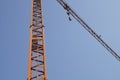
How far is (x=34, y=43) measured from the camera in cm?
3005

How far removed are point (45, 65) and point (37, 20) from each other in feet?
→ 24.4

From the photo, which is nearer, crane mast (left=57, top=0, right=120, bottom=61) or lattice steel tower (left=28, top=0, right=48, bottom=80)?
lattice steel tower (left=28, top=0, right=48, bottom=80)

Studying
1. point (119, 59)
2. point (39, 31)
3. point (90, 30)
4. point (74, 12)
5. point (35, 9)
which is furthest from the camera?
point (119, 59)

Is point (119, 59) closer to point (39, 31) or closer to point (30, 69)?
point (39, 31)

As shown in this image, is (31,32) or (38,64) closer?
(38,64)

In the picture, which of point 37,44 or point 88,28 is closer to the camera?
point 37,44

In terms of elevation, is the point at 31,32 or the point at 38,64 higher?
the point at 31,32

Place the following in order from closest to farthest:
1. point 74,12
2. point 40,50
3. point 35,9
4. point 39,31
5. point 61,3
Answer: point 40,50, point 39,31, point 35,9, point 61,3, point 74,12

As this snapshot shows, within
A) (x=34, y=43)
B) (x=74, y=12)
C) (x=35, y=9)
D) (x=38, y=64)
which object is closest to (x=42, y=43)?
(x=34, y=43)

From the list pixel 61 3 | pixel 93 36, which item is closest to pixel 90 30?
pixel 93 36

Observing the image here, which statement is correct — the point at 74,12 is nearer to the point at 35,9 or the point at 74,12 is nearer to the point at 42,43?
the point at 35,9

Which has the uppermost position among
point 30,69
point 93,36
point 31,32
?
point 93,36

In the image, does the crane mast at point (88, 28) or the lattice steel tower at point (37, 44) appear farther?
the crane mast at point (88, 28)

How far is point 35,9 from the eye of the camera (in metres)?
34.5
